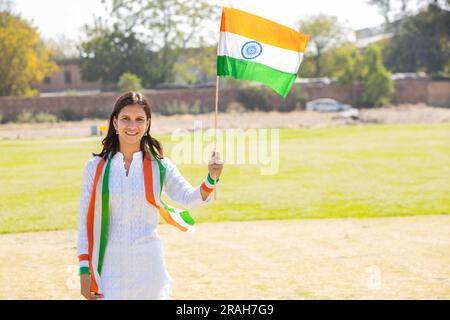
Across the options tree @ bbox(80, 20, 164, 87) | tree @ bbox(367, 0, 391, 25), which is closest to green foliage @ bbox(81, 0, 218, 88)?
tree @ bbox(80, 20, 164, 87)

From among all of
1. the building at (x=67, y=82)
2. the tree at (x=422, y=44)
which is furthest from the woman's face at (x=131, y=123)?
the building at (x=67, y=82)

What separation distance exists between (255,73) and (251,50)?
0.20m

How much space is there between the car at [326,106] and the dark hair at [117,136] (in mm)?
65987

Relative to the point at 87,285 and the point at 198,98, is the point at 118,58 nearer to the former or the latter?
the point at 198,98

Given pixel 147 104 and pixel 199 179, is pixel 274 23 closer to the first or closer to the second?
pixel 147 104

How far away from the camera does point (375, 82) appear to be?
74188 mm

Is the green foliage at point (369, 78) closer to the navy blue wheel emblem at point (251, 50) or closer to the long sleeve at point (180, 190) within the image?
the navy blue wheel emblem at point (251, 50)

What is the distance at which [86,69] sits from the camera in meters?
79.5

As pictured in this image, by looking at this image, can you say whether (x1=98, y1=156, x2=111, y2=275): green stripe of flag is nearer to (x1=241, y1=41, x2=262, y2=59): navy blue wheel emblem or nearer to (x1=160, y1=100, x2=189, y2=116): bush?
(x1=241, y1=41, x2=262, y2=59): navy blue wheel emblem

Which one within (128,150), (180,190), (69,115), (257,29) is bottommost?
(69,115)

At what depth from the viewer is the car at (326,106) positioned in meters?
70.8

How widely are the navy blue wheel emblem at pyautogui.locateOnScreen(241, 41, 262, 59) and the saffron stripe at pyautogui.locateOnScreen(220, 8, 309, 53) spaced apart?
54 millimetres
